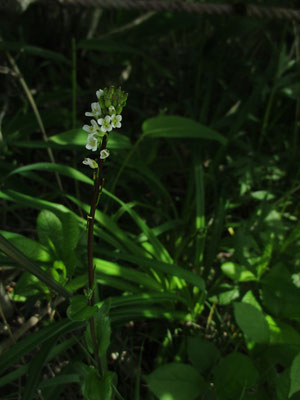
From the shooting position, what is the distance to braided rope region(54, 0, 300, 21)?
1.44 meters

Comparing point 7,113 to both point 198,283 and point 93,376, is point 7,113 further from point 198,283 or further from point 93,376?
point 93,376

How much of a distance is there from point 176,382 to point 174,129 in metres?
0.78

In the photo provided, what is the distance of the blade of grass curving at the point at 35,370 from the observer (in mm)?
831

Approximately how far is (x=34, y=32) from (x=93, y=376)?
5.88 feet

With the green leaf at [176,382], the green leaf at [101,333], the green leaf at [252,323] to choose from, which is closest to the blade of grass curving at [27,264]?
the green leaf at [101,333]

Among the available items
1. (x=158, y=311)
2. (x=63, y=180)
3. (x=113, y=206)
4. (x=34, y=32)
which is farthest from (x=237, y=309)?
(x=34, y=32)

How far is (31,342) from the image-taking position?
90 cm

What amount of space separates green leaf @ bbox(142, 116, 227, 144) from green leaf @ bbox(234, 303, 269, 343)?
598 mm

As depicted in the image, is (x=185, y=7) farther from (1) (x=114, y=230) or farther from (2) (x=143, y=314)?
(2) (x=143, y=314)

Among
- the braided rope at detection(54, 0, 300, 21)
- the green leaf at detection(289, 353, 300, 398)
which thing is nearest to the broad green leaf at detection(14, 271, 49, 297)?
the green leaf at detection(289, 353, 300, 398)

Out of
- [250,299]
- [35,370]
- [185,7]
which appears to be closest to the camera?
[35,370]

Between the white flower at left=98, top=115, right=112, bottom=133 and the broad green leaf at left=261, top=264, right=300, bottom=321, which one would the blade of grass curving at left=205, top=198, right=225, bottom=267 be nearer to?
the broad green leaf at left=261, top=264, right=300, bottom=321

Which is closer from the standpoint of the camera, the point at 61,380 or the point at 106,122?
the point at 106,122

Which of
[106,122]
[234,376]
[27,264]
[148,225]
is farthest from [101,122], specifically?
[148,225]
